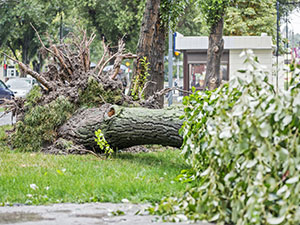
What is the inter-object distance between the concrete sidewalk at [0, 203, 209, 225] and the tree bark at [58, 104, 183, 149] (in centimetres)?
302

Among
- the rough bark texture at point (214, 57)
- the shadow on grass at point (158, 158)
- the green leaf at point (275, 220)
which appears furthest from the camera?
the rough bark texture at point (214, 57)

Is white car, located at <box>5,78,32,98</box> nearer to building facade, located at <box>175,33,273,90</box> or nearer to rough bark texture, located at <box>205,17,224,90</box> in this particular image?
building facade, located at <box>175,33,273,90</box>

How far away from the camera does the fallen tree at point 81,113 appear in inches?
347

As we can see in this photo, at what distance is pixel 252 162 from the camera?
4461 mm

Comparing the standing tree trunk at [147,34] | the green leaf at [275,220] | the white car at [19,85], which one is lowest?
the white car at [19,85]

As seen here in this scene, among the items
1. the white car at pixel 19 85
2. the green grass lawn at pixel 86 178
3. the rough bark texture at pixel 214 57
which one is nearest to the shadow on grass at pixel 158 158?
the green grass lawn at pixel 86 178

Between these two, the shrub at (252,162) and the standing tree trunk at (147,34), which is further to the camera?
the standing tree trunk at (147,34)

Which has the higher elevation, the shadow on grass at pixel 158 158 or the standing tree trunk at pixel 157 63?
the standing tree trunk at pixel 157 63

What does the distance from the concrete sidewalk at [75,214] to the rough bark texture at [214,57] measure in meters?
14.3

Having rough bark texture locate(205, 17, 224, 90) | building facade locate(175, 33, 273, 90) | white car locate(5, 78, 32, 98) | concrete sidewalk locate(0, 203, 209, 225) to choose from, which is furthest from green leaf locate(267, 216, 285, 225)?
white car locate(5, 78, 32, 98)

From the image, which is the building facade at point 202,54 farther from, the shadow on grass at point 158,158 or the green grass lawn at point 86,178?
the green grass lawn at point 86,178

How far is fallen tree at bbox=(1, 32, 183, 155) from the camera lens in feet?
28.9

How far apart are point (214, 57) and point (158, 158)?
11003mm

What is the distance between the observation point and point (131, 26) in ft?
153
